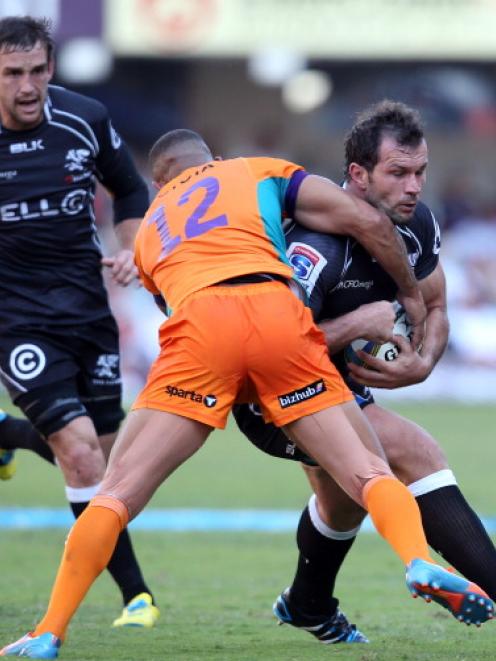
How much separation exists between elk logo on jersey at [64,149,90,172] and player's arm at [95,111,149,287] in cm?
11

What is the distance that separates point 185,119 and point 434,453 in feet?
68.6

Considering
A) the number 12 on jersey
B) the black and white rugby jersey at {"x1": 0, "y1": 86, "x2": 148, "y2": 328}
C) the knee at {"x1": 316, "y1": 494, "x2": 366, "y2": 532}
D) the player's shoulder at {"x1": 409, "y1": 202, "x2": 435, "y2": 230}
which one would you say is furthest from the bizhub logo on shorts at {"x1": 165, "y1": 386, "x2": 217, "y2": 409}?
the black and white rugby jersey at {"x1": 0, "y1": 86, "x2": 148, "y2": 328}

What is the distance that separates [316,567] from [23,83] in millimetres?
2577

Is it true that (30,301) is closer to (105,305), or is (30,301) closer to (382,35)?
(105,305)

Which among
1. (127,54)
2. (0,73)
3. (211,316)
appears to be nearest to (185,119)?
(127,54)

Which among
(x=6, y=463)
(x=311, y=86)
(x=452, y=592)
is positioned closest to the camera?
(x=452, y=592)

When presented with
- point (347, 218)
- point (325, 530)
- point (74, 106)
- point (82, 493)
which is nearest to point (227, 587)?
point (82, 493)

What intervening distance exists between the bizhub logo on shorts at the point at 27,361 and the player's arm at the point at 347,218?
1.84 m

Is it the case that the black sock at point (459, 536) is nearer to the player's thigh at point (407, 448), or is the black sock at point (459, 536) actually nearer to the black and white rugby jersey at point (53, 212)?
the player's thigh at point (407, 448)

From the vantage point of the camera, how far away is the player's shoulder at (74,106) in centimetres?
702

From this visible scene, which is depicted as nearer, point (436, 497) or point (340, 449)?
point (340, 449)

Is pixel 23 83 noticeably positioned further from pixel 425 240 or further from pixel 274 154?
pixel 274 154

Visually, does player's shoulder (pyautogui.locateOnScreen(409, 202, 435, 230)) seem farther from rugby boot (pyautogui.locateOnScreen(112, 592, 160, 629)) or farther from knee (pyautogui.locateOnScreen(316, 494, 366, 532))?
rugby boot (pyautogui.locateOnScreen(112, 592, 160, 629))

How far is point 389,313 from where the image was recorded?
5.64 meters
